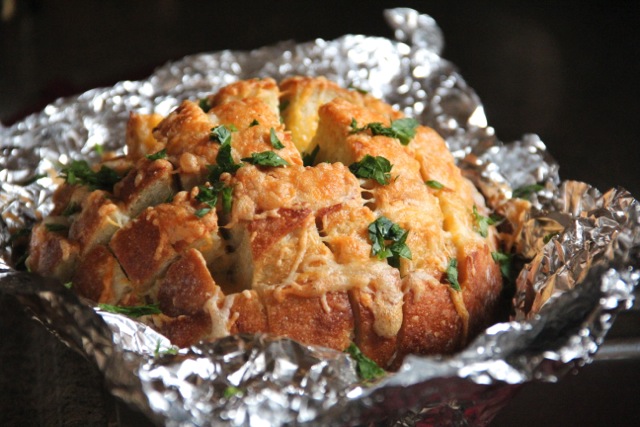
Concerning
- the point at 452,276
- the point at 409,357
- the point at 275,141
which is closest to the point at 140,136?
the point at 275,141

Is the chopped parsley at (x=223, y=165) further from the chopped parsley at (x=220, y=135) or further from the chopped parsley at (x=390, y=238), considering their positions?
the chopped parsley at (x=390, y=238)

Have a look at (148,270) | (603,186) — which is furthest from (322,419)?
(603,186)

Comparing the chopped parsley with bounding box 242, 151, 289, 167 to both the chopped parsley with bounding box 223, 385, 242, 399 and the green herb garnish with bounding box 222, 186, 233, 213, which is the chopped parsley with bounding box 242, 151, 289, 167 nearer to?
the green herb garnish with bounding box 222, 186, 233, 213

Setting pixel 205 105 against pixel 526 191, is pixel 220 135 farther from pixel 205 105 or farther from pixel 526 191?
pixel 526 191

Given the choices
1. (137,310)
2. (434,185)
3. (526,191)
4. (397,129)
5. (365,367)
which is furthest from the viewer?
(526,191)

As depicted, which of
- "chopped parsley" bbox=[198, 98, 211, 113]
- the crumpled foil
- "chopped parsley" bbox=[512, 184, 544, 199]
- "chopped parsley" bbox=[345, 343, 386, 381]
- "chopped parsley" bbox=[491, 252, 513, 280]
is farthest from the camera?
"chopped parsley" bbox=[512, 184, 544, 199]

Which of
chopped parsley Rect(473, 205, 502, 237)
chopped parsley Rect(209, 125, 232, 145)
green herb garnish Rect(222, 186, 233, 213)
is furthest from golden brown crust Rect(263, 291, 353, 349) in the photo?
chopped parsley Rect(473, 205, 502, 237)
